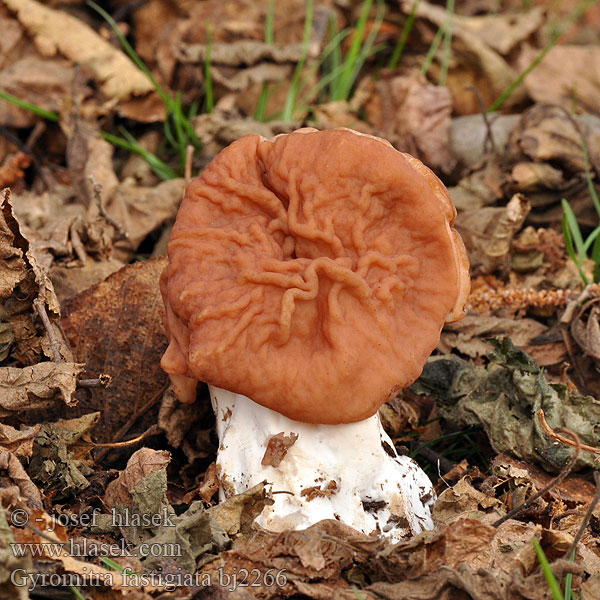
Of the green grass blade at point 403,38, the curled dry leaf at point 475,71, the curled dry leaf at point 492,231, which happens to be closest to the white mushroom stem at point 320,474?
the curled dry leaf at point 492,231

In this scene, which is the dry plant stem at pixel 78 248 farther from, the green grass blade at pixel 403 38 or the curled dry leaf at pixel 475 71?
the curled dry leaf at pixel 475 71

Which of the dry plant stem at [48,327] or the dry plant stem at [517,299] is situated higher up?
the dry plant stem at [48,327]

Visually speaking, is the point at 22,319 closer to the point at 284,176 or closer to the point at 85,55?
the point at 284,176

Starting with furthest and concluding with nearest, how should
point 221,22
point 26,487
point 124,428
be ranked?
point 221,22 < point 124,428 < point 26,487

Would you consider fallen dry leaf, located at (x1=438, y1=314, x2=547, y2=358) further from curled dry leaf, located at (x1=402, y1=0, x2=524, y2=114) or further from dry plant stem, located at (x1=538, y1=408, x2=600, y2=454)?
curled dry leaf, located at (x1=402, y1=0, x2=524, y2=114)

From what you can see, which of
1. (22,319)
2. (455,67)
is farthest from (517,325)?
(455,67)

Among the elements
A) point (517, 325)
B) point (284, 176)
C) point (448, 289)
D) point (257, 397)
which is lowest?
point (517, 325)

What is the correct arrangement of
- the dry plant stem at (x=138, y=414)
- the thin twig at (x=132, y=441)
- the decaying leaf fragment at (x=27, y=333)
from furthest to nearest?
the dry plant stem at (x=138, y=414) < the thin twig at (x=132, y=441) < the decaying leaf fragment at (x=27, y=333)
